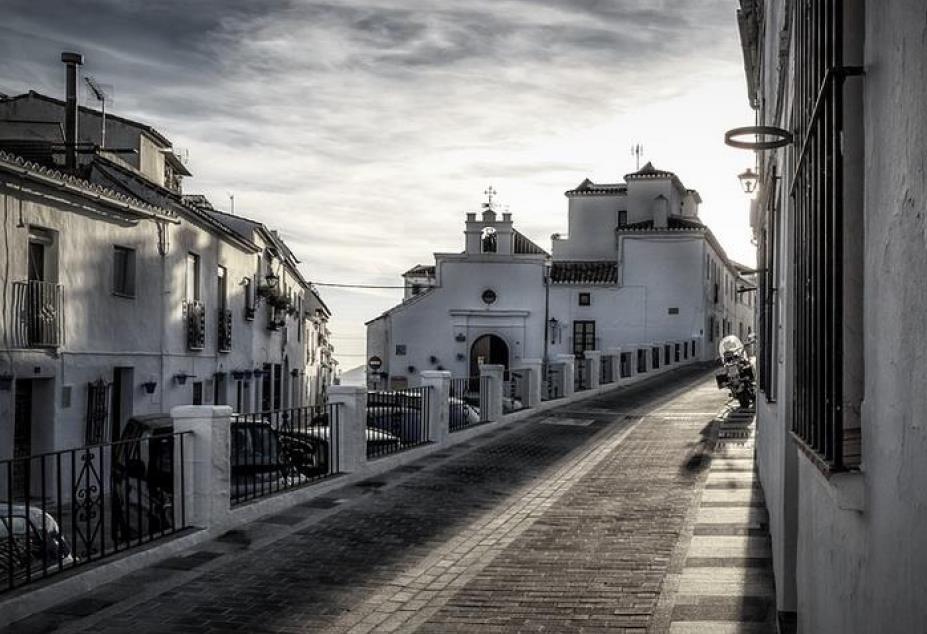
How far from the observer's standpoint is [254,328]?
32.7 metres

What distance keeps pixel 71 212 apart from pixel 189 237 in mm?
5907

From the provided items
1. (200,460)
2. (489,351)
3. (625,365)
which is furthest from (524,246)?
(200,460)

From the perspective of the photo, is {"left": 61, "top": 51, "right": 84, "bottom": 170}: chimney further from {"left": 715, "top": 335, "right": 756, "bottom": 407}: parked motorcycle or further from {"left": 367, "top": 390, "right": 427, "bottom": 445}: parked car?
{"left": 715, "top": 335, "right": 756, "bottom": 407}: parked motorcycle

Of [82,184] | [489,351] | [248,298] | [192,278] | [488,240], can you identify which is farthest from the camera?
[488,240]

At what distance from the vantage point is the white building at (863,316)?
2006 mm

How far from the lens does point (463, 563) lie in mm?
8961

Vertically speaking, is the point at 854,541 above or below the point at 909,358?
below

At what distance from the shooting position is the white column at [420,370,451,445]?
55.6ft

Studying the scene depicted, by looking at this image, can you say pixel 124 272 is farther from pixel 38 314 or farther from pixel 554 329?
pixel 554 329

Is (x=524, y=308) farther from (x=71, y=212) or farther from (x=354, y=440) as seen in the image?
(x=354, y=440)

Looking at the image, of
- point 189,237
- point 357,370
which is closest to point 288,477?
point 189,237

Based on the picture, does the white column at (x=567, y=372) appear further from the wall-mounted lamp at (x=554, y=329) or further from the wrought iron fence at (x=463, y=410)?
the wall-mounted lamp at (x=554, y=329)

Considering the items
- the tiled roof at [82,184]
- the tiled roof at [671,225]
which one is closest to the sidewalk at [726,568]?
the tiled roof at [82,184]

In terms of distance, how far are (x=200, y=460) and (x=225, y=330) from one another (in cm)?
1929
